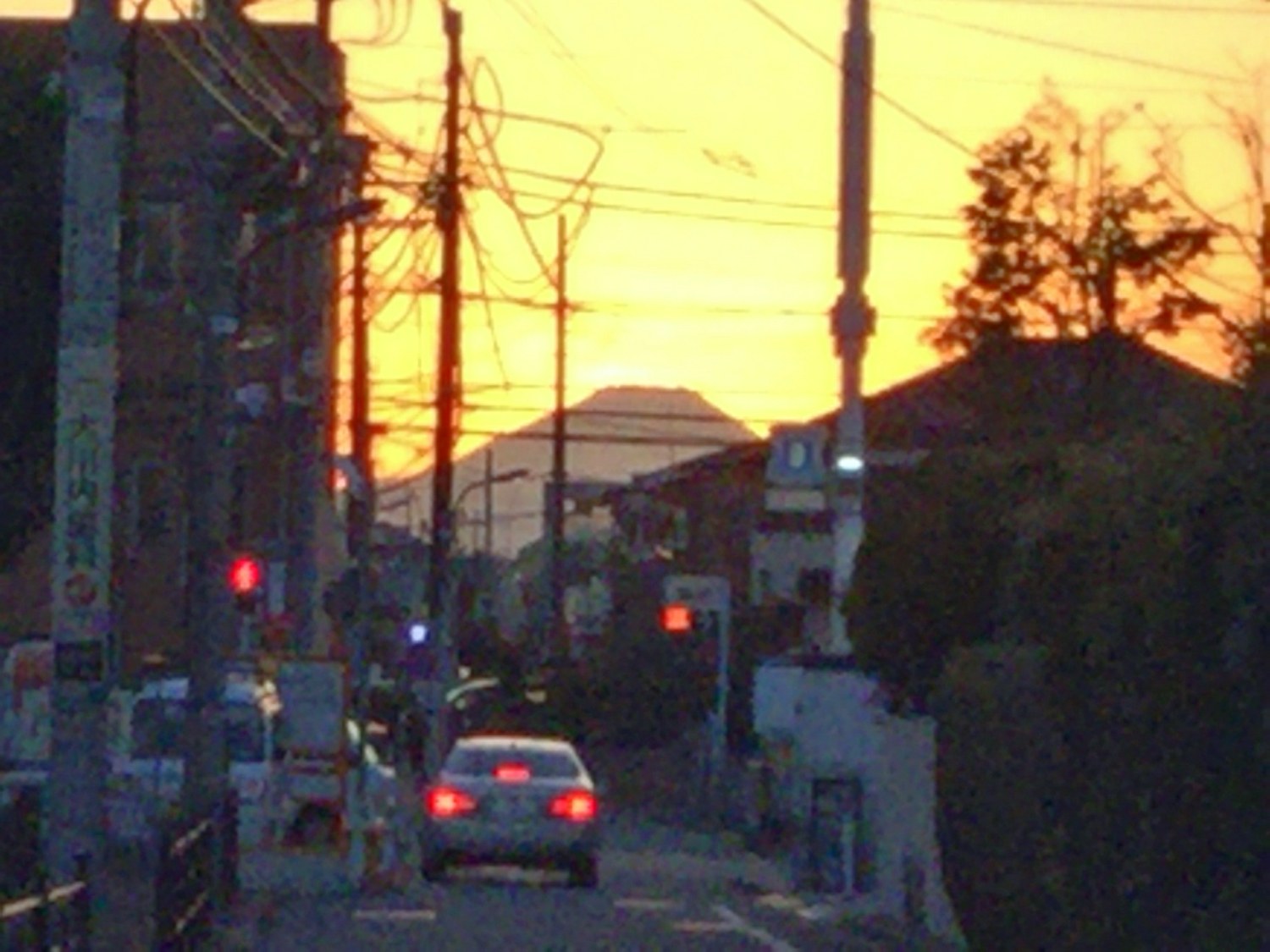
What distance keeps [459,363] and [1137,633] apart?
3105cm

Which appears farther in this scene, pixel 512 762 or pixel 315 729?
pixel 512 762

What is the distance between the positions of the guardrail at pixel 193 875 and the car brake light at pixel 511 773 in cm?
683

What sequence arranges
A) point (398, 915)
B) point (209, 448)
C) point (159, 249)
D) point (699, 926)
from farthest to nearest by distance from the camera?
1. point (159, 249)
2. point (398, 915)
3. point (699, 926)
4. point (209, 448)

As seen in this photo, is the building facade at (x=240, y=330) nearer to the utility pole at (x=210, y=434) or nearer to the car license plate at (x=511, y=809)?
the utility pole at (x=210, y=434)

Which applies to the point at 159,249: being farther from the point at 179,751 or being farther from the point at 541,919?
the point at 541,919

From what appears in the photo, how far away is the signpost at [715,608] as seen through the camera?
44.2 metres

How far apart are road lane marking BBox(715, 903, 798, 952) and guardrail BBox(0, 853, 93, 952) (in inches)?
392

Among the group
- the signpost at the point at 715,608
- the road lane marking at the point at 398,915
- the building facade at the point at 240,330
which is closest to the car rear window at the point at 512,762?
the building facade at the point at 240,330

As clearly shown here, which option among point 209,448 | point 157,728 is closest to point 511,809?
point 157,728

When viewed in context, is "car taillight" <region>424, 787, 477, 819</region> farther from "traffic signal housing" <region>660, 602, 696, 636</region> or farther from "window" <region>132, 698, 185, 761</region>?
"traffic signal housing" <region>660, 602, 696, 636</region>

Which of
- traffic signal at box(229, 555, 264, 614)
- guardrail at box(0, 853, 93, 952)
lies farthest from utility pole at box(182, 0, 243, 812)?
guardrail at box(0, 853, 93, 952)

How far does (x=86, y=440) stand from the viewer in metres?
18.7

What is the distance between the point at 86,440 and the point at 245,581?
53.6 ft

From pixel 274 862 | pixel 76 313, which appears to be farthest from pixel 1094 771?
pixel 274 862
